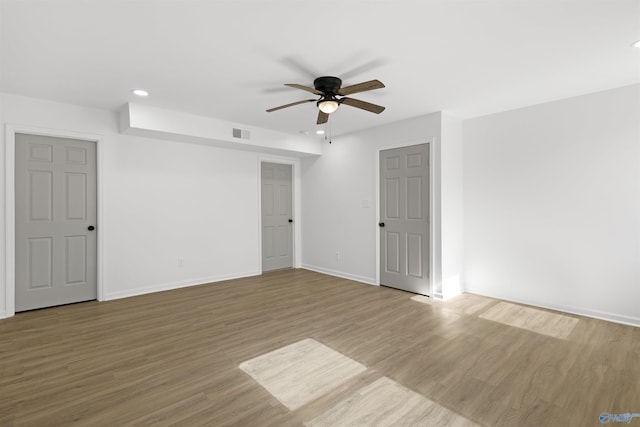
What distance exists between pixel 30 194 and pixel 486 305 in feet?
19.4

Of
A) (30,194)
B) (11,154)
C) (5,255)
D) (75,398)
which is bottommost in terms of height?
(75,398)

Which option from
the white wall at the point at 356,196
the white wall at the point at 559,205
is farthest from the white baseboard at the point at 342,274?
the white wall at the point at 559,205

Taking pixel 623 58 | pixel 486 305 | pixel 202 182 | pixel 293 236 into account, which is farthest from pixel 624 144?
pixel 202 182

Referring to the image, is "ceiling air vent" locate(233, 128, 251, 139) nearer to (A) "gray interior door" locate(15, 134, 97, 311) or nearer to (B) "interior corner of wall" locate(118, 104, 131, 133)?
(B) "interior corner of wall" locate(118, 104, 131, 133)

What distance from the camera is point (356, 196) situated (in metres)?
5.46

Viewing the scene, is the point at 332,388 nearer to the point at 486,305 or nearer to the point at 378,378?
the point at 378,378

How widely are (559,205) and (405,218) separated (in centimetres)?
188

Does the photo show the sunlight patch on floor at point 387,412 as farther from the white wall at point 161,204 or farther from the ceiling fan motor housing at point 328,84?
the white wall at point 161,204

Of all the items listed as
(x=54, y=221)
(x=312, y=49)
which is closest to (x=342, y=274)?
(x=312, y=49)

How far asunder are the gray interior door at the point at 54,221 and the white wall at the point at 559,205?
211 inches

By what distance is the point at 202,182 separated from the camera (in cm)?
521

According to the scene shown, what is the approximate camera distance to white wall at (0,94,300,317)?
4070mm

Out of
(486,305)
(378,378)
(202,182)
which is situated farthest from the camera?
(202,182)

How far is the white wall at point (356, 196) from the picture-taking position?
4.38m
